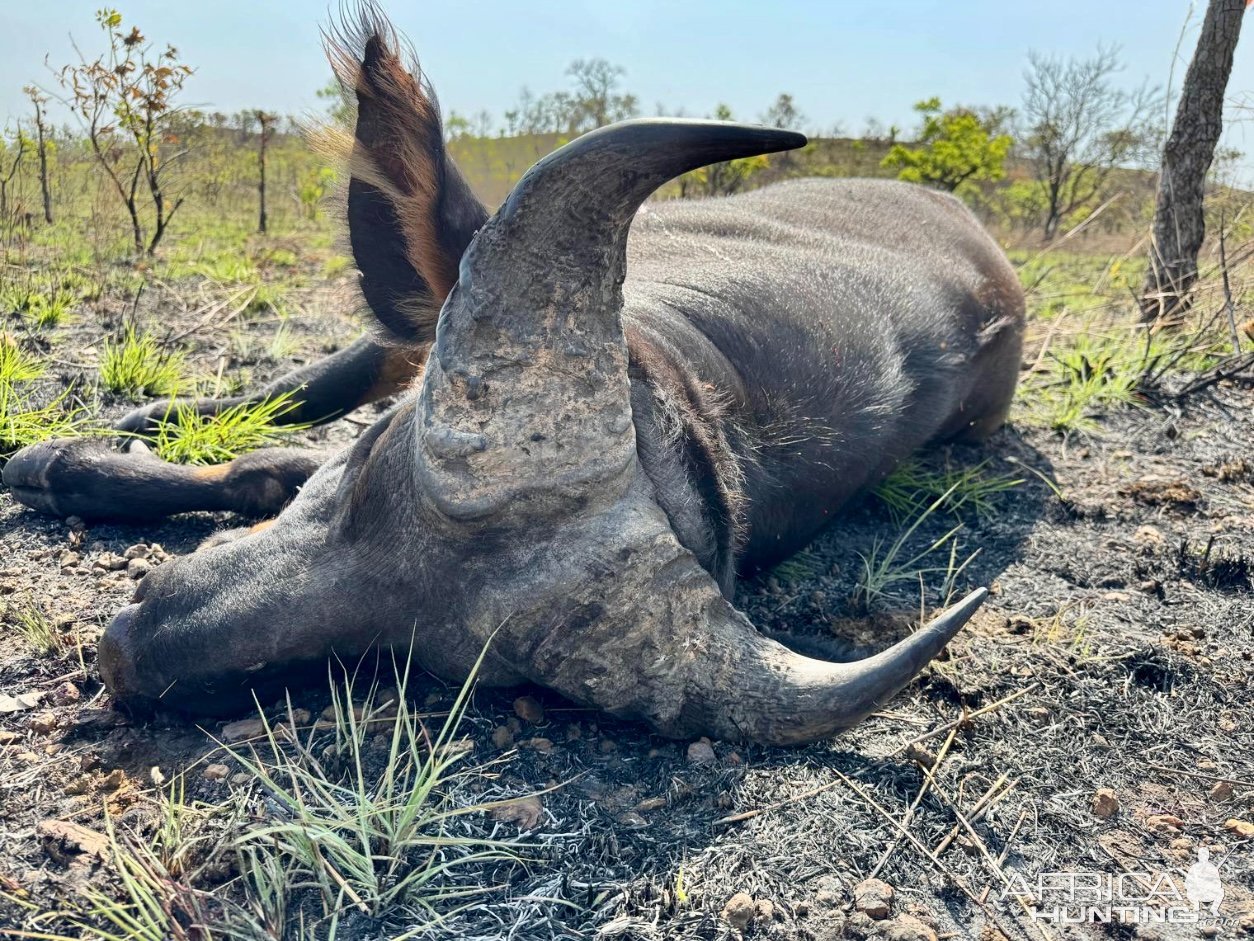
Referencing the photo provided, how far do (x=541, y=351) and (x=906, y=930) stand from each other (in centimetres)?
139

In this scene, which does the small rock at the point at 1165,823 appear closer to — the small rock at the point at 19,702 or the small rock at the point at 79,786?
the small rock at the point at 79,786

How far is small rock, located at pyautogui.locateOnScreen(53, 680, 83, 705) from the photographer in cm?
253

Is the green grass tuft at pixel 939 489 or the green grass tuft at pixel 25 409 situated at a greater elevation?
the green grass tuft at pixel 25 409

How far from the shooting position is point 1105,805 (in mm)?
2449

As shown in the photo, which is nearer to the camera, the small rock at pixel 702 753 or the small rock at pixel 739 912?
the small rock at pixel 739 912

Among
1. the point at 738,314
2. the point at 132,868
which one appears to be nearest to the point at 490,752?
the point at 132,868

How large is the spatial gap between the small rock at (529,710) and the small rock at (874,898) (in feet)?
2.75

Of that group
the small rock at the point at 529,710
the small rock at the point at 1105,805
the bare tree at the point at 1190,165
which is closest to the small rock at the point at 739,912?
the small rock at the point at 529,710

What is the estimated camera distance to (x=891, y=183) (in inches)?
217

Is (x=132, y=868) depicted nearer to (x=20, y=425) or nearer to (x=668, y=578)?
(x=668, y=578)

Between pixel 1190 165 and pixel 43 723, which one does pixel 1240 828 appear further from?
pixel 1190 165

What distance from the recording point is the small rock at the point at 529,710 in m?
2.44

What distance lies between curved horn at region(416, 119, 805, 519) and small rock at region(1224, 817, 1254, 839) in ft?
5.66

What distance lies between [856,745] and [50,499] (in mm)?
2831
